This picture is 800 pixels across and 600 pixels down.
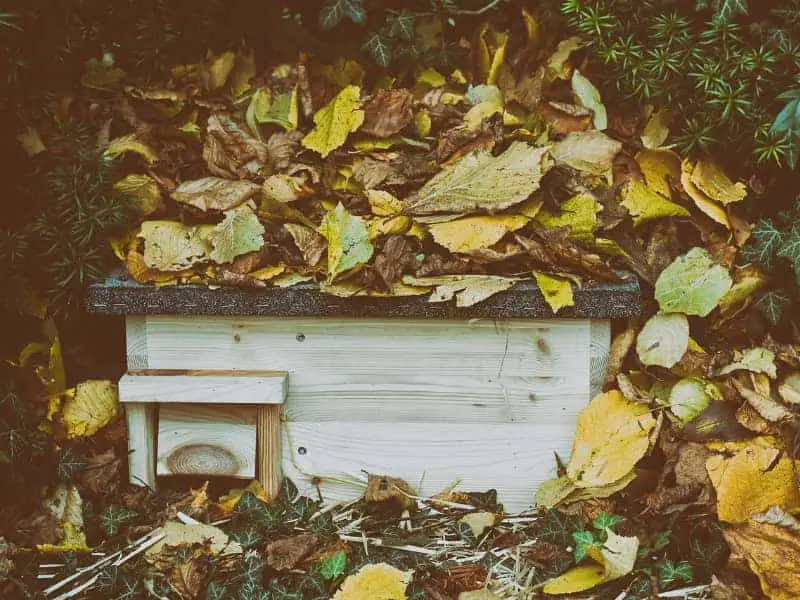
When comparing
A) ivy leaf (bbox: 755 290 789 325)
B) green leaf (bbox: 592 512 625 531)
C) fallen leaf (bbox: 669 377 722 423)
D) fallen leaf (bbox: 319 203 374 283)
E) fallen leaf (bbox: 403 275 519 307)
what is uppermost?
fallen leaf (bbox: 319 203 374 283)

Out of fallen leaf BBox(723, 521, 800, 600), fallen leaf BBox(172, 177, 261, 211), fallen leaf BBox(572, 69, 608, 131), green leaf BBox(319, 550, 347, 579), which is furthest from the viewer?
fallen leaf BBox(572, 69, 608, 131)

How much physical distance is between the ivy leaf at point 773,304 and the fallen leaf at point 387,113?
2.65ft

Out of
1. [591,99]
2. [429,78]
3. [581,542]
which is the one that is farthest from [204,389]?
[591,99]

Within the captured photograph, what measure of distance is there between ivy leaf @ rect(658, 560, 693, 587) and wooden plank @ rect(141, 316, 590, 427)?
33 centimetres

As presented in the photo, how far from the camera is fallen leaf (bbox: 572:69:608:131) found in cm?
197

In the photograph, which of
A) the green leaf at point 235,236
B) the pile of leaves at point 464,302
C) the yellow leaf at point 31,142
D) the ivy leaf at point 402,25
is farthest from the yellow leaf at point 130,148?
the ivy leaf at point 402,25

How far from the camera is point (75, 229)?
1.76m

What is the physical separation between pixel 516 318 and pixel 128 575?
84 centimetres

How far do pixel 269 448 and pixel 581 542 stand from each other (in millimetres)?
629

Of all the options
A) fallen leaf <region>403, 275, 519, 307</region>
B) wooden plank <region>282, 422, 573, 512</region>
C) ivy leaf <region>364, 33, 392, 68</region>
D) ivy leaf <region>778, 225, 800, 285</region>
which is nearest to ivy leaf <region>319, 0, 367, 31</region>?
ivy leaf <region>364, 33, 392, 68</region>

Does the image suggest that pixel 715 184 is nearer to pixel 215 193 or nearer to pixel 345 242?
pixel 345 242

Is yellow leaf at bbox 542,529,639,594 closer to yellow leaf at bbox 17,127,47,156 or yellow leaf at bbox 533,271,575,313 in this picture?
yellow leaf at bbox 533,271,575,313

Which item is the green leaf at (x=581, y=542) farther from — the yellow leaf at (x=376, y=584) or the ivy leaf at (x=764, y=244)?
the ivy leaf at (x=764, y=244)

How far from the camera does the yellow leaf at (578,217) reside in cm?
177
